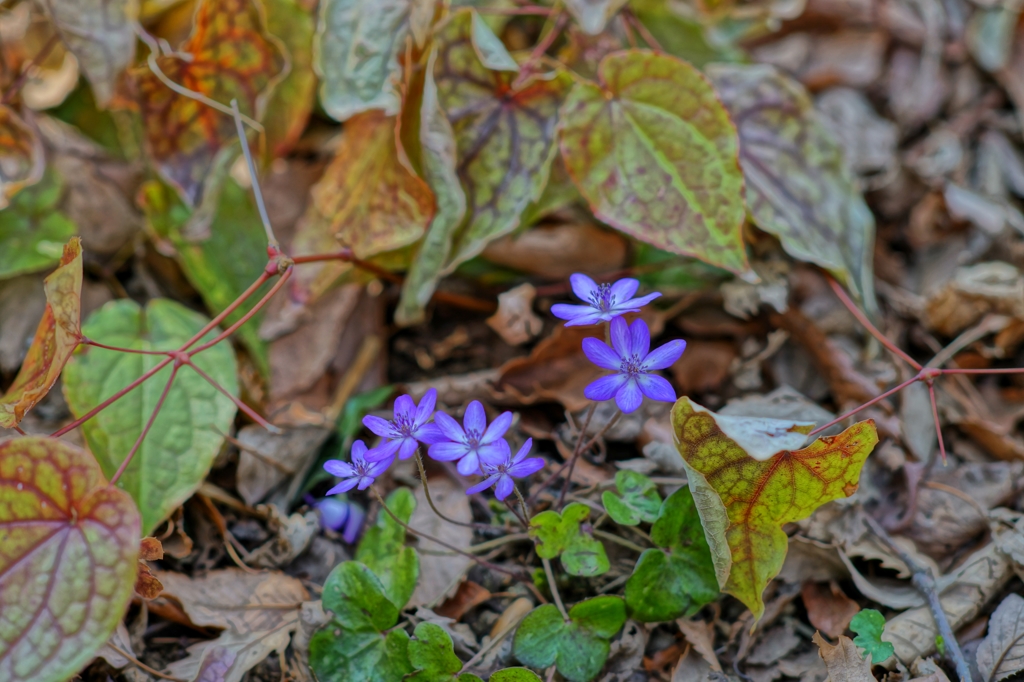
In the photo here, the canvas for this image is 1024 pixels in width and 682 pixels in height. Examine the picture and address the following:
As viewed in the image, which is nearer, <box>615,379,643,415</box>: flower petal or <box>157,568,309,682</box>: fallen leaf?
<box>615,379,643,415</box>: flower petal

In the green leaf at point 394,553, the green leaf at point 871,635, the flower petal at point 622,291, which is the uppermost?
the flower petal at point 622,291

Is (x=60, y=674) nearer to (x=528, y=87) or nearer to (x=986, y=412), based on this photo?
(x=528, y=87)

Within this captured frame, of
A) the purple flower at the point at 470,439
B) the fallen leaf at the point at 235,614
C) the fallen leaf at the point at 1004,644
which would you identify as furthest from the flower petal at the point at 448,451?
the fallen leaf at the point at 1004,644

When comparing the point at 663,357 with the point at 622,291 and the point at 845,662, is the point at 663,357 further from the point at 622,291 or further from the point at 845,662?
the point at 845,662

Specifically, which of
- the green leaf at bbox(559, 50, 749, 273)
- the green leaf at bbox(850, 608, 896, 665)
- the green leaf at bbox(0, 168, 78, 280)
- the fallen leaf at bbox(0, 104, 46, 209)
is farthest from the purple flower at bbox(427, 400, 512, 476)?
the fallen leaf at bbox(0, 104, 46, 209)

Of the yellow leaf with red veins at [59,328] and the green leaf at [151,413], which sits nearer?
the yellow leaf with red veins at [59,328]

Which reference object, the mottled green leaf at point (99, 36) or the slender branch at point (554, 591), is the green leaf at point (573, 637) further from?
the mottled green leaf at point (99, 36)

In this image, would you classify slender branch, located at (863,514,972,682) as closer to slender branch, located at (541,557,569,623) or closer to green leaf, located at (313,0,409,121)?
slender branch, located at (541,557,569,623)
